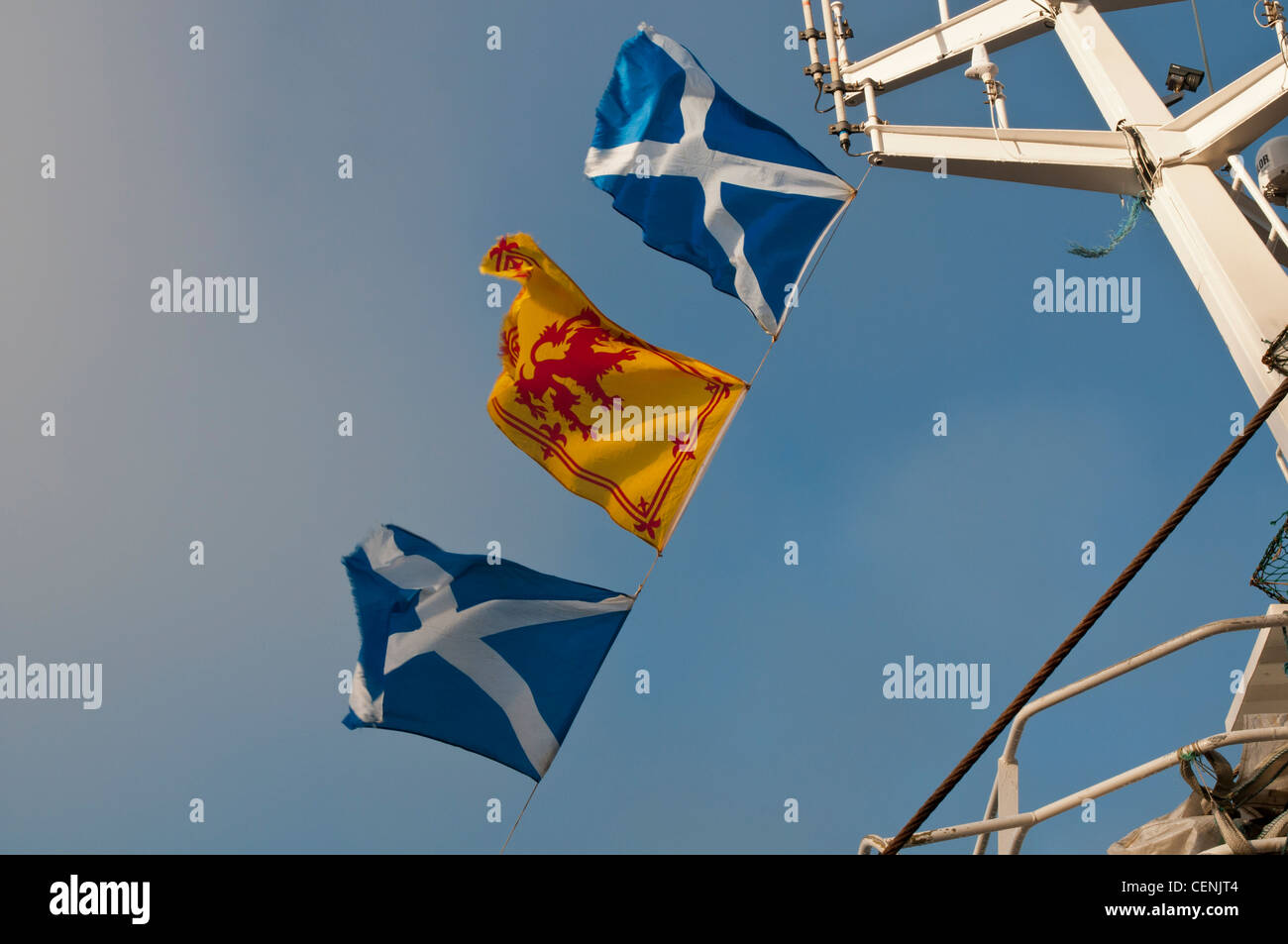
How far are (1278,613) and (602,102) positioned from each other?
797 cm

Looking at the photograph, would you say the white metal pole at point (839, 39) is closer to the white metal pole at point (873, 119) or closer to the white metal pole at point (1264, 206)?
the white metal pole at point (873, 119)

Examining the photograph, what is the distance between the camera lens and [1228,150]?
9898 millimetres

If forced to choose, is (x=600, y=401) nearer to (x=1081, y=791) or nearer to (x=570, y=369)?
(x=570, y=369)

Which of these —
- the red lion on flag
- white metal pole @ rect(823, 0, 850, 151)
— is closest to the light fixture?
white metal pole @ rect(823, 0, 850, 151)

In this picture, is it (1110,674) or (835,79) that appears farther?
(835,79)

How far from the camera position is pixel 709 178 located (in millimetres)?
11469

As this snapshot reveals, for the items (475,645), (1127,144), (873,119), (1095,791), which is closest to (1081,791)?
(1095,791)

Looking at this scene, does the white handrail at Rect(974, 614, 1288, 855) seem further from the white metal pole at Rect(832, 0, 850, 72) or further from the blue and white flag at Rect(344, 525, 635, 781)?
the white metal pole at Rect(832, 0, 850, 72)

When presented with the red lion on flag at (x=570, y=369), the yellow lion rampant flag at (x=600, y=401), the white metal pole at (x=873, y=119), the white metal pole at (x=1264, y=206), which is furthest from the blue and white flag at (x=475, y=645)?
the white metal pole at (x=1264, y=206)

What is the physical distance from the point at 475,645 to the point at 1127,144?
748cm

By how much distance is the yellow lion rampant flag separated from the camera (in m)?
10.2

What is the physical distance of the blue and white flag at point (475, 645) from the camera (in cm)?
938
